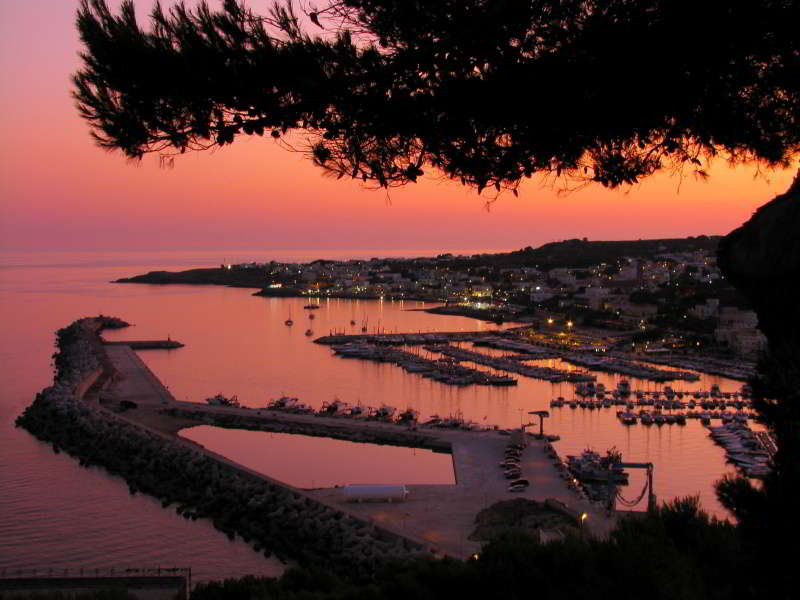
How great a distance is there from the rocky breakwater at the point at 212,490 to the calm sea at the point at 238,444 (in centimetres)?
19

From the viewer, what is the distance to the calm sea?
233 inches

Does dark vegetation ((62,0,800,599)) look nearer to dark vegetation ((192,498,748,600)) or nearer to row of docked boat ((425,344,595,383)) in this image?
dark vegetation ((192,498,748,600))

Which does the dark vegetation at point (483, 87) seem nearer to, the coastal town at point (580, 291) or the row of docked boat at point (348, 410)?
the coastal town at point (580, 291)

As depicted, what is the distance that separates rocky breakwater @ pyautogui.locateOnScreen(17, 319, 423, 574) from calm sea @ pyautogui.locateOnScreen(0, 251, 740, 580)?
0.62 ft

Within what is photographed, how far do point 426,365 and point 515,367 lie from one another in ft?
5.84

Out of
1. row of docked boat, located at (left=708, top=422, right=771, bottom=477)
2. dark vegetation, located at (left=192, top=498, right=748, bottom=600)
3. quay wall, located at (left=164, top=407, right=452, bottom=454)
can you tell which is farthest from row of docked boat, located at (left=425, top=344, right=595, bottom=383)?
dark vegetation, located at (left=192, top=498, right=748, bottom=600)

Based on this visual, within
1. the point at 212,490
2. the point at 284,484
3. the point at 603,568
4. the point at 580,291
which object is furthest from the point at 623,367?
the point at 580,291

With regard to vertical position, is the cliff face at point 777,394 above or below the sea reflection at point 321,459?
above

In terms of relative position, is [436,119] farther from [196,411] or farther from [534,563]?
[196,411]

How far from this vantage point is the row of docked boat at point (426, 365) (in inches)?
563

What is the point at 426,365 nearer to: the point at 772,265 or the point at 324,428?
the point at 324,428

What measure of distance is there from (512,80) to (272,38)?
0.63 m

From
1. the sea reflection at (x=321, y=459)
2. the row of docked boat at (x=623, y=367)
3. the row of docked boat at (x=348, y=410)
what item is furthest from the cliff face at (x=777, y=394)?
the row of docked boat at (x=623, y=367)

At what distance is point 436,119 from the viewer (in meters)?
2.12
